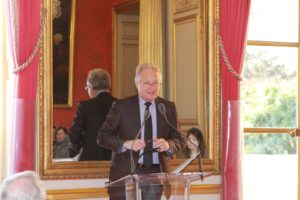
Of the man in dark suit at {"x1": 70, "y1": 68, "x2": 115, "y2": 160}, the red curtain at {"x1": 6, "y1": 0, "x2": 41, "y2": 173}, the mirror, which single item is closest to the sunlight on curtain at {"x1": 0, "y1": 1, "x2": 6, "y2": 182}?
the red curtain at {"x1": 6, "y1": 0, "x2": 41, "y2": 173}

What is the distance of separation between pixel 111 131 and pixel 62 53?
0.76 m

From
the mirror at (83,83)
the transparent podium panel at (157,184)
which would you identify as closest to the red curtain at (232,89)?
the mirror at (83,83)

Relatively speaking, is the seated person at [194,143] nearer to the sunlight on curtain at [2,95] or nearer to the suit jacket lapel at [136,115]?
the suit jacket lapel at [136,115]

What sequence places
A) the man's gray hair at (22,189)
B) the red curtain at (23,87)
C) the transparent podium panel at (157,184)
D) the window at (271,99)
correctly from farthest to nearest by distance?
the window at (271,99), the red curtain at (23,87), the transparent podium panel at (157,184), the man's gray hair at (22,189)

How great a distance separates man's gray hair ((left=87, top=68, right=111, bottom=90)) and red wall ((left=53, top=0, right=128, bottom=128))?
34mm

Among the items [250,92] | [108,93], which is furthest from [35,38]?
[250,92]

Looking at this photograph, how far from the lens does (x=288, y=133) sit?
20.0ft

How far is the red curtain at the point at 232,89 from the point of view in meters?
5.69

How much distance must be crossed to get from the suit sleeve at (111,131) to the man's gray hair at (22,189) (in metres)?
1.74

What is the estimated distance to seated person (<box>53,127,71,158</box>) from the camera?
508 centimetres

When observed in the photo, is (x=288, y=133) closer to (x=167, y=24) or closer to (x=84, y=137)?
(x=167, y=24)

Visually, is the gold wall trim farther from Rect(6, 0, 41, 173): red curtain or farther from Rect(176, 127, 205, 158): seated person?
Rect(176, 127, 205, 158): seated person

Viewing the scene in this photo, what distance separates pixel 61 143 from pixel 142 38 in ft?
3.25

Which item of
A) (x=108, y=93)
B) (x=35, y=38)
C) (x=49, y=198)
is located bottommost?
(x=49, y=198)
